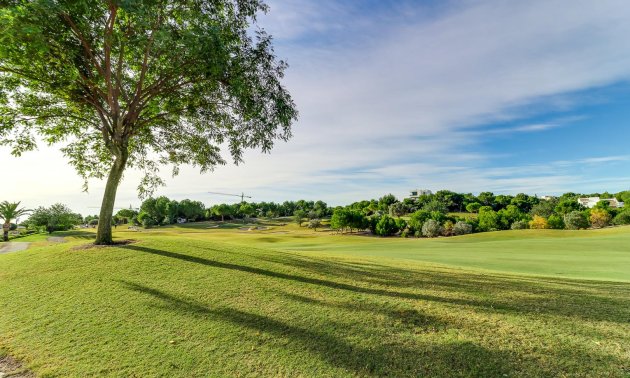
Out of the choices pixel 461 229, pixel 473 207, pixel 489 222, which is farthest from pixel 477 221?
pixel 473 207

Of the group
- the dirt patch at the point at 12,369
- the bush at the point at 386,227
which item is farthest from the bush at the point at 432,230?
the dirt patch at the point at 12,369

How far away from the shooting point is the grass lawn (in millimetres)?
4391

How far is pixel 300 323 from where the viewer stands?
5.71m

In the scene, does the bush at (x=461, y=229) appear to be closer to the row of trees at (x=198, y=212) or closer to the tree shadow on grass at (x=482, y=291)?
the row of trees at (x=198, y=212)

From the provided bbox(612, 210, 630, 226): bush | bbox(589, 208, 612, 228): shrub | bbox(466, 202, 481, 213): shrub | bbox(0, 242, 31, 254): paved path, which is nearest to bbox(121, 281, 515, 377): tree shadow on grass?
bbox(0, 242, 31, 254): paved path

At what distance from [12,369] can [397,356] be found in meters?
5.89

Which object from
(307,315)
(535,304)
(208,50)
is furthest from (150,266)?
(535,304)

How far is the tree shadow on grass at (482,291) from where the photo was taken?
609 centimetres

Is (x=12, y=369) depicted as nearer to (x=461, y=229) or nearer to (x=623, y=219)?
(x=461, y=229)

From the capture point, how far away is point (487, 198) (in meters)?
142

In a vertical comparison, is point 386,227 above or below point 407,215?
below

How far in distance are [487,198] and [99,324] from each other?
15916 centimetres

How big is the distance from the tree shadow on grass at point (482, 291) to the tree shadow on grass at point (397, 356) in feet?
6.93

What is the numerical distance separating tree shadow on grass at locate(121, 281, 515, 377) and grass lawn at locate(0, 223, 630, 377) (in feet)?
0.07
